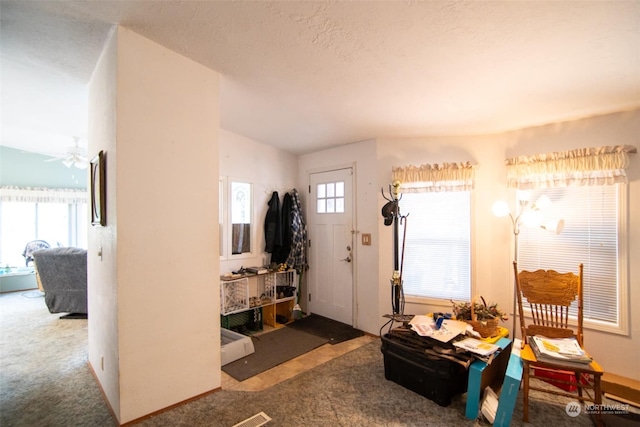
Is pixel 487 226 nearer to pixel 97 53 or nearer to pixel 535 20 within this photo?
pixel 535 20

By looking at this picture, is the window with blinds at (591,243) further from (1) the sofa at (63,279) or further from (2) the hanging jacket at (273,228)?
(1) the sofa at (63,279)

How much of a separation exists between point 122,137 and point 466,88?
238 centimetres

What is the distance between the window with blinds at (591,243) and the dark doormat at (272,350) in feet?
7.90

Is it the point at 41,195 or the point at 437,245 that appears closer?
the point at 437,245

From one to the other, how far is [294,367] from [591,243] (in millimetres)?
2792

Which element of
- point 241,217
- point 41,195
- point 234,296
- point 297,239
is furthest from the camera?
point 41,195

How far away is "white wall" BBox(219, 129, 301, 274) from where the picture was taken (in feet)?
11.8

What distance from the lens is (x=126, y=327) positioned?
1.80 metres

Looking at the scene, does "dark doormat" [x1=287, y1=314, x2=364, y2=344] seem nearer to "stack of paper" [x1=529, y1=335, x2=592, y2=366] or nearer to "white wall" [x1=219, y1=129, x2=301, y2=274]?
"white wall" [x1=219, y1=129, x2=301, y2=274]

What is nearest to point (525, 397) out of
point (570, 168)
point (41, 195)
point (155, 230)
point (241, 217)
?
point (570, 168)

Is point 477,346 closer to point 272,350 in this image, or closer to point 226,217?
point 272,350

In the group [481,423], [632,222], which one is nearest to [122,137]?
[481,423]

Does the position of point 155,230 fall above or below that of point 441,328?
above

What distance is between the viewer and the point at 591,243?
2.52 metres
